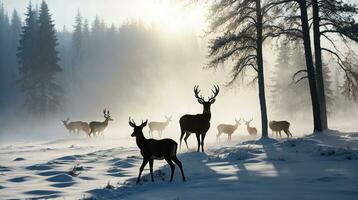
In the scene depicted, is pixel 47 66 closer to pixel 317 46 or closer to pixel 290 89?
pixel 290 89

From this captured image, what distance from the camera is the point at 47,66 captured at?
54.7m

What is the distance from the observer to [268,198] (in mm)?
6949

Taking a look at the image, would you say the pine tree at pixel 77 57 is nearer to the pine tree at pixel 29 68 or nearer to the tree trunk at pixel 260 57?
the pine tree at pixel 29 68

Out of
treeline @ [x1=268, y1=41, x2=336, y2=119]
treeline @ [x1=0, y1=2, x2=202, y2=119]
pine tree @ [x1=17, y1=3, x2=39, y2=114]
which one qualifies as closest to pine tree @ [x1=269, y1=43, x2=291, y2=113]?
treeline @ [x1=268, y1=41, x2=336, y2=119]

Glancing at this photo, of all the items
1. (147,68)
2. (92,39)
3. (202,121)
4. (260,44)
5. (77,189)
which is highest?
(92,39)

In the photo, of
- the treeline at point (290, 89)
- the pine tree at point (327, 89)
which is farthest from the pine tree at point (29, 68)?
the pine tree at point (327, 89)

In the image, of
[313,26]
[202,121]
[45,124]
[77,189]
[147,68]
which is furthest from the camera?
[147,68]

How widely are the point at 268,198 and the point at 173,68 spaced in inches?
3876

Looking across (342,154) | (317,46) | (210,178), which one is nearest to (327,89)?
(317,46)

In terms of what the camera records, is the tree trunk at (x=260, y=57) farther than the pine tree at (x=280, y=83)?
No

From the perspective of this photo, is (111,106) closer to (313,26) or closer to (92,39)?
(92,39)

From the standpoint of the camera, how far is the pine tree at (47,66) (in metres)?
53.1

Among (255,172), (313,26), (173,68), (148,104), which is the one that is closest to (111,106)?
(148,104)

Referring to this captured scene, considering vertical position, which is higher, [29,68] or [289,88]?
[29,68]
